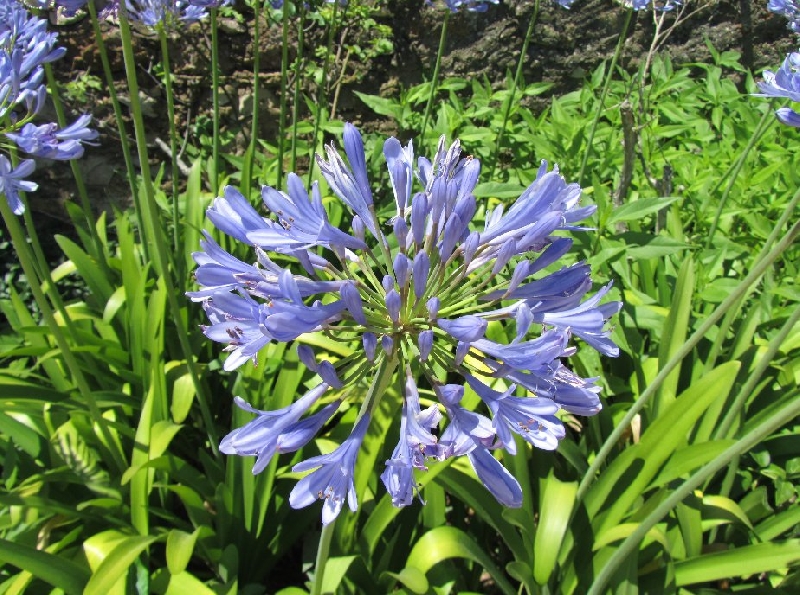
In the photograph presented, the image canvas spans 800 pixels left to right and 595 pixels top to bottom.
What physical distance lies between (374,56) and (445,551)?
491cm

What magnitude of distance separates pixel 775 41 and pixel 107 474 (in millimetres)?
7050

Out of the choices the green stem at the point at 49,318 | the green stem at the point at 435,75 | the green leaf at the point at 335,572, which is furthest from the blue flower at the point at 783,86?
the green stem at the point at 49,318

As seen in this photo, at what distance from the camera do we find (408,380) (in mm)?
1495

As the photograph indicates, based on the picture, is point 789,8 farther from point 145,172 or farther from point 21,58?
point 21,58

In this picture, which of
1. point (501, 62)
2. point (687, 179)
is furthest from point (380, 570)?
point (501, 62)

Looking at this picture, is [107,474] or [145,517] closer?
[145,517]

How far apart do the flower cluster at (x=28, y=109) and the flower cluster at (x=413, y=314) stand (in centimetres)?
114

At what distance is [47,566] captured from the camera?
2.18 meters

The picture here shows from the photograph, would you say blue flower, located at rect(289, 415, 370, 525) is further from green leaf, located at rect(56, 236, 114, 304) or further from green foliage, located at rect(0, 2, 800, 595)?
green leaf, located at rect(56, 236, 114, 304)

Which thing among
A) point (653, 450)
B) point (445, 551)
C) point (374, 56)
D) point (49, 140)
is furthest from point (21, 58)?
point (374, 56)

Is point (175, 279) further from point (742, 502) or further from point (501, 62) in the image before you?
point (501, 62)

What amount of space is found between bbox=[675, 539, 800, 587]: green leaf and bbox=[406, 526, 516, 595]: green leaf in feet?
2.12

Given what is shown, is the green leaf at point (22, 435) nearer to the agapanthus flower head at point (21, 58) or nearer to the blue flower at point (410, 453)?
the agapanthus flower head at point (21, 58)

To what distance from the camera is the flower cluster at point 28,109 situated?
2.21m
